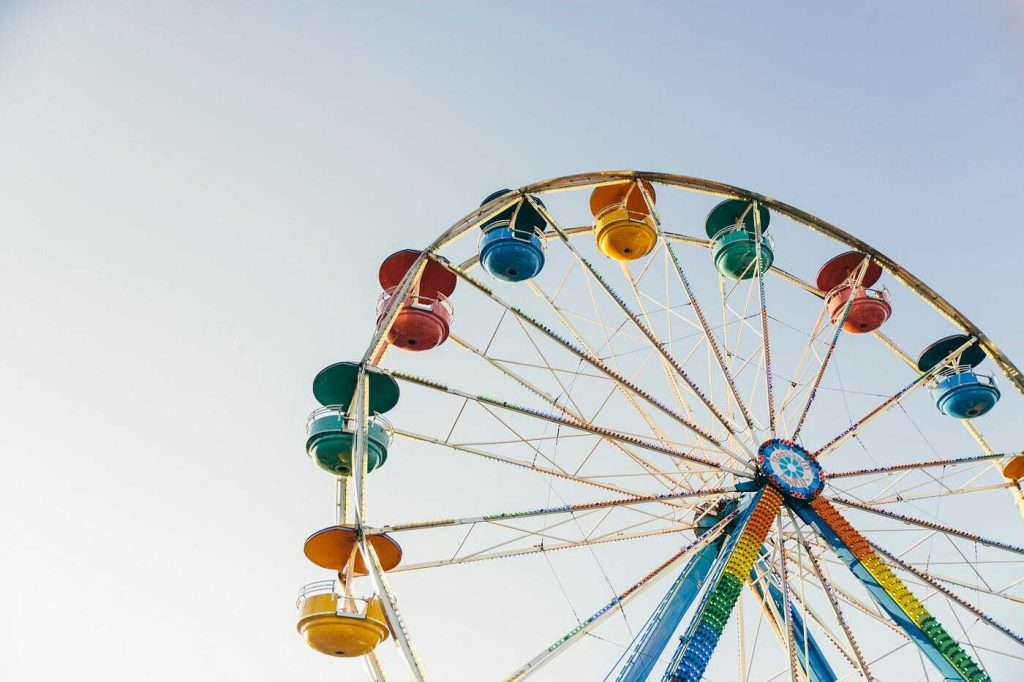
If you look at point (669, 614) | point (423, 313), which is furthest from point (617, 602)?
point (423, 313)

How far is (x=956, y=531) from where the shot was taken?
37.9 feet

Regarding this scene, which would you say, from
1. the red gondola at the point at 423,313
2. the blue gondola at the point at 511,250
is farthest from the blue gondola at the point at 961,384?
the red gondola at the point at 423,313

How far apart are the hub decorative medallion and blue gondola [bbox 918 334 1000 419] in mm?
3331

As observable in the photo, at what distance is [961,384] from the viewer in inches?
527

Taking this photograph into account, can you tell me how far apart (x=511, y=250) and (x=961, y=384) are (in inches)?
255

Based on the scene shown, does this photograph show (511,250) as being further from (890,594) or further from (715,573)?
(890,594)

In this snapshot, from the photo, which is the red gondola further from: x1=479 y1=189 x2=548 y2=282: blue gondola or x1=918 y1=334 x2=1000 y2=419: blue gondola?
x1=918 y1=334 x2=1000 y2=419: blue gondola

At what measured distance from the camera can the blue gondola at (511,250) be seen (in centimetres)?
1268

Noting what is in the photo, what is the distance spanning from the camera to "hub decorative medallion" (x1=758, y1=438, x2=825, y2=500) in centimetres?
1098

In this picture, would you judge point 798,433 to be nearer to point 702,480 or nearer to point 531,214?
point 702,480

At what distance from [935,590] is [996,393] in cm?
383

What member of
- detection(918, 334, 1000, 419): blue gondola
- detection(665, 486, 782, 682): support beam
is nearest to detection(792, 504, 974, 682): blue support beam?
detection(665, 486, 782, 682): support beam

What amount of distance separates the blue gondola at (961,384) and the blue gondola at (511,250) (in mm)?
5890

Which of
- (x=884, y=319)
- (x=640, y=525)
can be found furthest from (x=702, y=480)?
(x=884, y=319)
